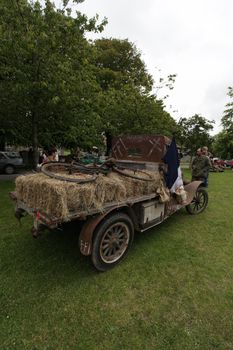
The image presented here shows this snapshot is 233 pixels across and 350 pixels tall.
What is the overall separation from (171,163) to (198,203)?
251cm

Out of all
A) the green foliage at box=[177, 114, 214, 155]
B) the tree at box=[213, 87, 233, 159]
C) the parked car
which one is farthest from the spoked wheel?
the tree at box=[213, 87, 233, 159]

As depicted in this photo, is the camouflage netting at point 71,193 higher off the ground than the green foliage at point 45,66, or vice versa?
the green foliage at point 45,66

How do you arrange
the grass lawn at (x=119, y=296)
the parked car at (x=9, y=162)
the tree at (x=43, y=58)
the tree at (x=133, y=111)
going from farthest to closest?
1. the parked car at (x=9, y=162)
2. the tree at (x=133, y=111)
3. the tree at (x=43, y=58)
4. the grass lawn at (x=119, y=296)

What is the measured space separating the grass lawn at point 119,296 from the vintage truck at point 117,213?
381 mm

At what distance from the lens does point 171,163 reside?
409 cm

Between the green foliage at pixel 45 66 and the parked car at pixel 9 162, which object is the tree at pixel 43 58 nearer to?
the green foliage at pixel 45 66

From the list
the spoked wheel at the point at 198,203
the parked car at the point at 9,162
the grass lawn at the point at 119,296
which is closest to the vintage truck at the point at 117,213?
the grass lawn at the point at 119,296

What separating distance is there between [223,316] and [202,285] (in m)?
0.51

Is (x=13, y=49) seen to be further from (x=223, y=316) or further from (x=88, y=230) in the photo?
(x=223, y=316)

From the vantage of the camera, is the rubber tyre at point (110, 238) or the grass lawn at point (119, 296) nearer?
the grass lawn at point (119, 296)

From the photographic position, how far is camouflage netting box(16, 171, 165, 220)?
250cm

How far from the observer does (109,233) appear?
3199mm

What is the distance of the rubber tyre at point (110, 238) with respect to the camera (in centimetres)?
298

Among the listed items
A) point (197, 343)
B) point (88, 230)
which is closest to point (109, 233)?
point (88, 230)
